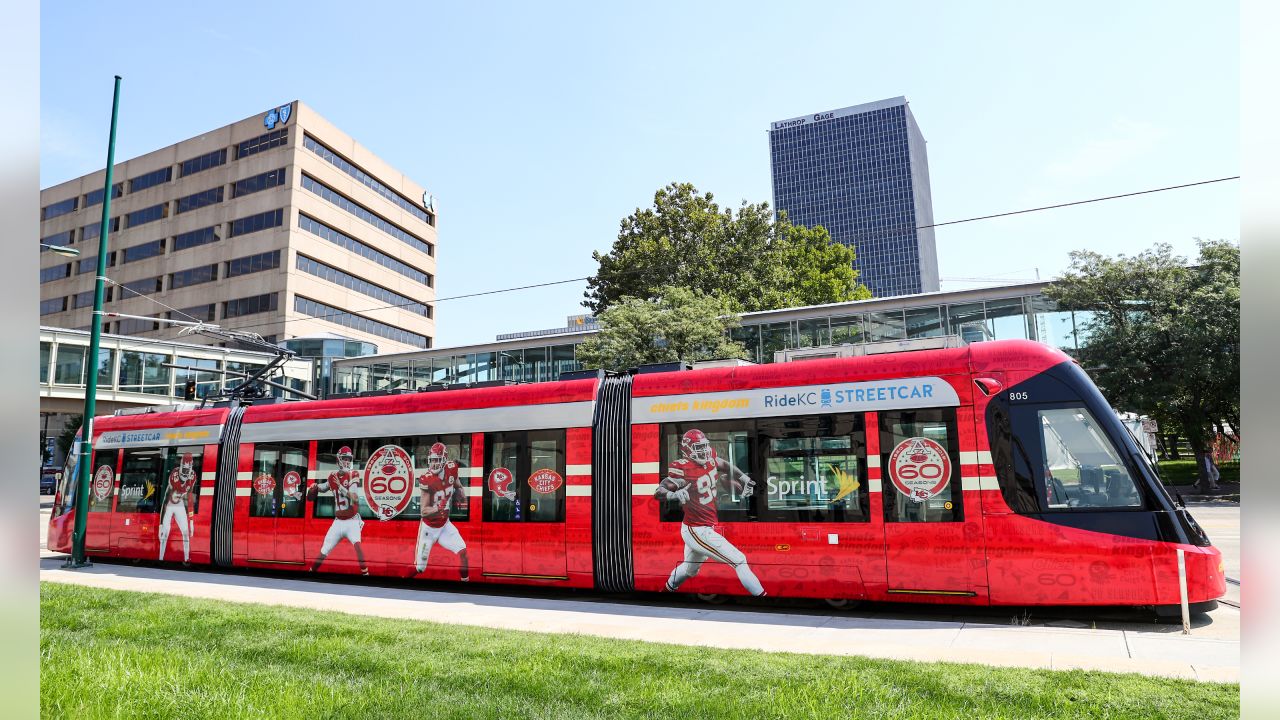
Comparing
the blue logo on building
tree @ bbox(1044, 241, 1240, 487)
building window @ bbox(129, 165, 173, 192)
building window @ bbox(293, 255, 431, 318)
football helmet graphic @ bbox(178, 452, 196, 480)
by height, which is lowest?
football helmet graphic @ bbox(178, 452, 196, 480)

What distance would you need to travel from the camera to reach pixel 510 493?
1189 cm

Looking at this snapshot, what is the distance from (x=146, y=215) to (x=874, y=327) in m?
61.0

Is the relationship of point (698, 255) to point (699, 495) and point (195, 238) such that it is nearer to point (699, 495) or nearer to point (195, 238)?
point (699, 495)

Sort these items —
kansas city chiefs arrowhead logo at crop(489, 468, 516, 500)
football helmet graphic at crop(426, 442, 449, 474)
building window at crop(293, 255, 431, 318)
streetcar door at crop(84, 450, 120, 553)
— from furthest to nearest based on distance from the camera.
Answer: building window at crop(293, 255, 431, 318) < streetcar door at crop(84, 450, 120, 553) < football helmet graphic at crop(426, 442, 449, 474) < kansas city chiefs arrowhead logo at crop(489, 468, 516, 500)

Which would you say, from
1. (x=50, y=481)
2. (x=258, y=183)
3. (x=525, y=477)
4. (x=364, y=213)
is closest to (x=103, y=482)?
(x=525, y=477)

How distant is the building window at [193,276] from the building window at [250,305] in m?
3.28

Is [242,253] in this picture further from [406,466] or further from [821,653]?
[821,653]

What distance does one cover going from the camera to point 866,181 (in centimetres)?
16012

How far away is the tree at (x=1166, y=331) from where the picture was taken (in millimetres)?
25031

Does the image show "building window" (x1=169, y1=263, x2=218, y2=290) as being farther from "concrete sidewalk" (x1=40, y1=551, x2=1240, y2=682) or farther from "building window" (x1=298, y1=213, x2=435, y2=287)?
"concrete sidewalk" (x1=40, y1=551, x2=1240, y2=682)

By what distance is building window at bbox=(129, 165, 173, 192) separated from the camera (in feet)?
208

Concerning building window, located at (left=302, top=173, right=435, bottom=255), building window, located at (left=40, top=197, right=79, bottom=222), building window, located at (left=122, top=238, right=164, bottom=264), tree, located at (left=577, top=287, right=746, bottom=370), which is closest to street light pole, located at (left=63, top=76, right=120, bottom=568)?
tree, located at (left=577, top=287, right=746, bottom=370)

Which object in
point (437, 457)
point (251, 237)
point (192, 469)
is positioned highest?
point (251, 237)

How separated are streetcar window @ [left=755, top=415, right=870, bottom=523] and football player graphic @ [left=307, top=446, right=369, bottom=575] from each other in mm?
7098
